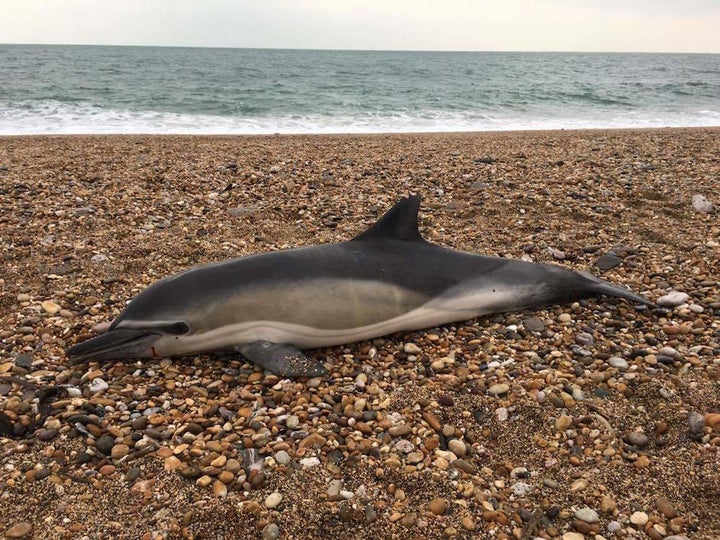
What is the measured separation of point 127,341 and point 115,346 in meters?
0.10

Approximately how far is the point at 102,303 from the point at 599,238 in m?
6.04

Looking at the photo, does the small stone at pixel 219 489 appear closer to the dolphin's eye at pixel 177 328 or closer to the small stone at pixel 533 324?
the dolphin's eye at pixel 177 328

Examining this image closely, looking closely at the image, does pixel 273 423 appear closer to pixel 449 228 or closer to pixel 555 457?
pixel 555 457

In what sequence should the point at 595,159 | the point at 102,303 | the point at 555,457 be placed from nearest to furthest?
the point at 555,457 → the point at 102,303 → the point at 595,159

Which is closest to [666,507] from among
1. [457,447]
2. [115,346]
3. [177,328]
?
[457,447]

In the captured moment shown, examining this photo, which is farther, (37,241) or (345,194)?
(345,194)

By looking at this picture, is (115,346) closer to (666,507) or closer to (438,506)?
(438,506)

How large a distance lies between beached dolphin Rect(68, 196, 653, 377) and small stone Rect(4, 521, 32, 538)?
167 cm

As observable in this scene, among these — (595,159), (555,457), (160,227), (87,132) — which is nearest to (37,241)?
(160,227)

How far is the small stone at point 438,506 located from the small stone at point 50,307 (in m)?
4.07

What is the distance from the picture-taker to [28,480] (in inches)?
128

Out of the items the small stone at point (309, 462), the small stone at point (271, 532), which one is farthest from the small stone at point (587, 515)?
the small stone at point (271, 532)

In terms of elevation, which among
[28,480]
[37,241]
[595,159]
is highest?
[595,159]

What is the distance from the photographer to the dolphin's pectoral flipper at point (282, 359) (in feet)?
14.3
